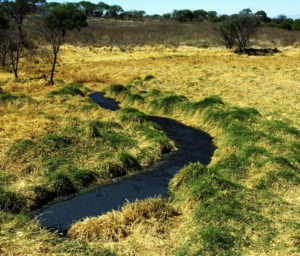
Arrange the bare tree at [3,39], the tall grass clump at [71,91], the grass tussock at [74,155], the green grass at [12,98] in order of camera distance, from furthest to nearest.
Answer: the bare tree at [3,39] → the tall grass clump at [71,91] → the green grass at [12,98] → the grass tussock at [74,155]

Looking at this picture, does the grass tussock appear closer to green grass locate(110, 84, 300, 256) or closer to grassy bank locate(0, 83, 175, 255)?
grassy bank locate(0, 83, 175, 255)

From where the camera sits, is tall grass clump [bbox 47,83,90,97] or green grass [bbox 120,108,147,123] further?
tall grass clump [bbox 47,83,90,97]

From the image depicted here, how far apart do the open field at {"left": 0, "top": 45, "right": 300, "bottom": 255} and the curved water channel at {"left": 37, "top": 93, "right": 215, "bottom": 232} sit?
53 cm

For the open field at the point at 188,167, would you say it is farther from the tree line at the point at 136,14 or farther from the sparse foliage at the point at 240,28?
the tree line at the point at 136,14

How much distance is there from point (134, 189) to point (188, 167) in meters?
2.12

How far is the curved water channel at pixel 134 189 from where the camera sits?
970cm

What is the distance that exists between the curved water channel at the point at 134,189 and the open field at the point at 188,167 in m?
0.53

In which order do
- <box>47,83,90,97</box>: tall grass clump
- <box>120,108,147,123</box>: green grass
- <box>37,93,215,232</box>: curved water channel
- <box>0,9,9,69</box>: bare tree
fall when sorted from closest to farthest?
<box>37,93,215,232</box>: curved water channel < <box>120,108,147,123</box>: green grass < <box>47,83,90,97</box>: tall grass clump < <box>0,9,9,69</box>: bare tree

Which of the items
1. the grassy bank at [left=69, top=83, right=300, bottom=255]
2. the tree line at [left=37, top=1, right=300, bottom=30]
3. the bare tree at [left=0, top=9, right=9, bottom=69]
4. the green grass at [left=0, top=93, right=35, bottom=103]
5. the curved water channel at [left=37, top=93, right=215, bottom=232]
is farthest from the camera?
the tree line at [left=37, top=1, right=300, bottom=30]

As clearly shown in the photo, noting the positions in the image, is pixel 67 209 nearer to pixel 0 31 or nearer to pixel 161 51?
pixel 0 31

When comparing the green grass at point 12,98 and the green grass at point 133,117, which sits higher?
the green grass at point 12,98

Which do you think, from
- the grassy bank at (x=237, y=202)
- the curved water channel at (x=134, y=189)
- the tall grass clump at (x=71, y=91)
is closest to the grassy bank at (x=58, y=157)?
the curved water channel at (x=134, y=189)

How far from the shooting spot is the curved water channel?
9.70 meters

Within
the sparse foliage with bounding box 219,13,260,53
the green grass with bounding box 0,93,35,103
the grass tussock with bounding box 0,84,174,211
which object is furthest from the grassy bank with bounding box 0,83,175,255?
the sparse foliage with bounding box 219,13,260,53
